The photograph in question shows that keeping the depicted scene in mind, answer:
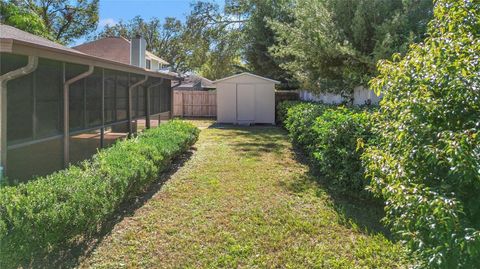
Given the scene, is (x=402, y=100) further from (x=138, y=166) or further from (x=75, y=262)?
(x=138, y=166)

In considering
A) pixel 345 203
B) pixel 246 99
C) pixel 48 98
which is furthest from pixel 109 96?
pixel 246 99

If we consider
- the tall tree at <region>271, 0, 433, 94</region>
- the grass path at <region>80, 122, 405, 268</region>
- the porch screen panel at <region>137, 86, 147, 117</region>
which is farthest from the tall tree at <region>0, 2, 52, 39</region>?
the grass path at <region>80, 122, 405, 268</region>

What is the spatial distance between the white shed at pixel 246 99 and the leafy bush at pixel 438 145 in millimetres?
16264

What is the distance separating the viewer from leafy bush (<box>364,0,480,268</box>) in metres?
2.16

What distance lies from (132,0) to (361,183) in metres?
8.28

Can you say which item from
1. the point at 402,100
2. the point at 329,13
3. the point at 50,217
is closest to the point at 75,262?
the point at 50,217

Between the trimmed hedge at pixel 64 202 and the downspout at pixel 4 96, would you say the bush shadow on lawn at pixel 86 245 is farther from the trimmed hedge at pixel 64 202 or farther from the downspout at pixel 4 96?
the downspout at pixel 4 96

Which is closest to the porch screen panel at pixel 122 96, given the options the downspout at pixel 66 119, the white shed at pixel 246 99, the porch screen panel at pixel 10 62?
the downspout at pixel 66 119

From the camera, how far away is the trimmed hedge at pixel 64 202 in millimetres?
3168

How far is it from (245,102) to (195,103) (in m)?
5.45

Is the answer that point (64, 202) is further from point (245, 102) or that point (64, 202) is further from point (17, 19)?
point (245, 102)

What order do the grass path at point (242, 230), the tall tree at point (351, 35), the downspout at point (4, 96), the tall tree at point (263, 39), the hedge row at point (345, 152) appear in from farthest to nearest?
1. the tall tree at point (263, 39)
2. the tall tree at point (351, 35)
3. the hedge row at point (345, 152)
4. the downspout at point (4, 96)
5. the grass path at point (242, 230)

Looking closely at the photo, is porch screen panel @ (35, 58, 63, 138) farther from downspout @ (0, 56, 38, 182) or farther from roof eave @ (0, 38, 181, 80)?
downspout @ (0, 56, 38, 182)

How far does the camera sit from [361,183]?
5590 mm
